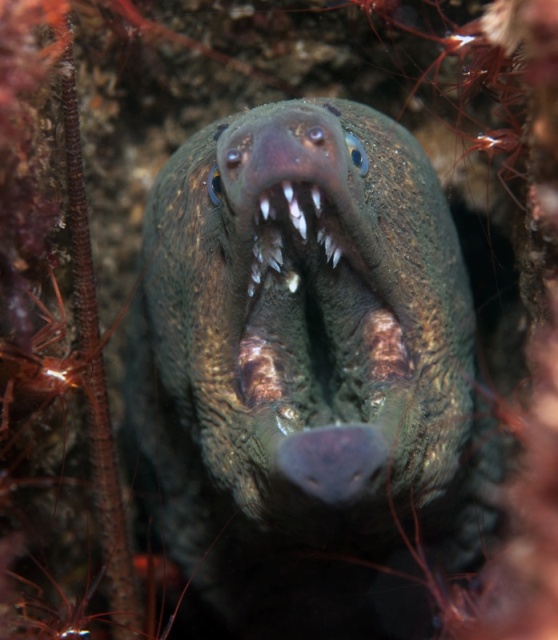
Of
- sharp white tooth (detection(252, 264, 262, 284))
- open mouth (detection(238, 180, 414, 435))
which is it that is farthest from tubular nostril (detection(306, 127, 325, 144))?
sharp white tooth (detection(252, 264, 262, 284))

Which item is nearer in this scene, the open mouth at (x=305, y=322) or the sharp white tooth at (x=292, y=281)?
the open mouth at (x=305, y=322)

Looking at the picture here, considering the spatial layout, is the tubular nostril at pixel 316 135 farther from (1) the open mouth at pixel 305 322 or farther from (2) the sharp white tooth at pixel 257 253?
(2) the sharp white tooth at pixel 257 253

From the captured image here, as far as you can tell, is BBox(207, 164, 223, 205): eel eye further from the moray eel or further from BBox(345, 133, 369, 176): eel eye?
BBox(345, 133, 369, 176): eel eye

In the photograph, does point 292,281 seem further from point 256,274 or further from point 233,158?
point 233,158

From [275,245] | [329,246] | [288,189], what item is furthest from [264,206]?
[329,246]

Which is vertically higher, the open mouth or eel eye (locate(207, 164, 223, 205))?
eel eye (locate(207, 164, 223, 205))

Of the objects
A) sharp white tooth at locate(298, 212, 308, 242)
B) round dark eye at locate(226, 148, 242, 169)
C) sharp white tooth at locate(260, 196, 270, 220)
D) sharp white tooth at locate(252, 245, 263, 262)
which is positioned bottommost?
sharp white tooth at locate(252, 245, 263, 262)

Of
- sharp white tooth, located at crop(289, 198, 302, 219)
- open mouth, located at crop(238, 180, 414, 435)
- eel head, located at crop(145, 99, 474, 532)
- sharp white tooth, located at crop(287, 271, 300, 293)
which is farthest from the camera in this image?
sharp white tooth, located at crop(287, 271, 300, 293)

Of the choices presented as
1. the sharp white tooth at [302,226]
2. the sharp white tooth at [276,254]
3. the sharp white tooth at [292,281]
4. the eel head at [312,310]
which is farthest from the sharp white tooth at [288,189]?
the sharp white tooth at [292,281]
